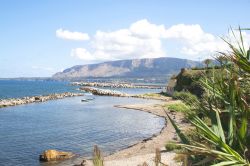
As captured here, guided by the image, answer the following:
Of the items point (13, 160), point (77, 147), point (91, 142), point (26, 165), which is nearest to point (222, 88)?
point (26, 165)

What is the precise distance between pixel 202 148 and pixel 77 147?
116ft

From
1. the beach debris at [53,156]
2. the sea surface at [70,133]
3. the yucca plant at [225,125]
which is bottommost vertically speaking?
the sea surface at [70,133]

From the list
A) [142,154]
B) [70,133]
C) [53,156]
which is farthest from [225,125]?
[70,133]

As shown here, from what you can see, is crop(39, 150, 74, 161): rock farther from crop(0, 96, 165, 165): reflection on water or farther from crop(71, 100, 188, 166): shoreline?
crop(71, 100, 188, 166): shoreline

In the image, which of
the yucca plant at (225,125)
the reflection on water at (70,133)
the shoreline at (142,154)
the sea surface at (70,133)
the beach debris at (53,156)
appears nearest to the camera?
the yucca plant at (225,125)

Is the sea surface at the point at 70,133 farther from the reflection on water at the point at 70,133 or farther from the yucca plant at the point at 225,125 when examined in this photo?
the yucca plant at the point at 225,125

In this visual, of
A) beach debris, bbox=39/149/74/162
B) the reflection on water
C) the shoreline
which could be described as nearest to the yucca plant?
the shoreline

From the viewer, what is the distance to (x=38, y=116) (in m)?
70.5

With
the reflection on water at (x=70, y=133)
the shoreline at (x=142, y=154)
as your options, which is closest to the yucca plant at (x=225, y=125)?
the shoreline at (x=142, y=154)

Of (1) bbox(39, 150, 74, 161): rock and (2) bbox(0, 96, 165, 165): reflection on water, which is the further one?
(2) bbox(0, 96, 165, 165): reflection on water

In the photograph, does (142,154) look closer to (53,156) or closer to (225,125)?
(53,156)

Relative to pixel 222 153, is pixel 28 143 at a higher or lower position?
lower

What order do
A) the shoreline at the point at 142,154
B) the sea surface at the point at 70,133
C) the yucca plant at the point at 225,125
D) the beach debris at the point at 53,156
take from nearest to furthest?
the yucca plant at the point at 225,125 < the shoreline at the point at 142,154 < the beach debris at the point at 53,156 < the sea surface at the point at 70,133

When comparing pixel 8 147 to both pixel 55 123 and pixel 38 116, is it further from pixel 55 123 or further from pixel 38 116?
pixel 38 116
